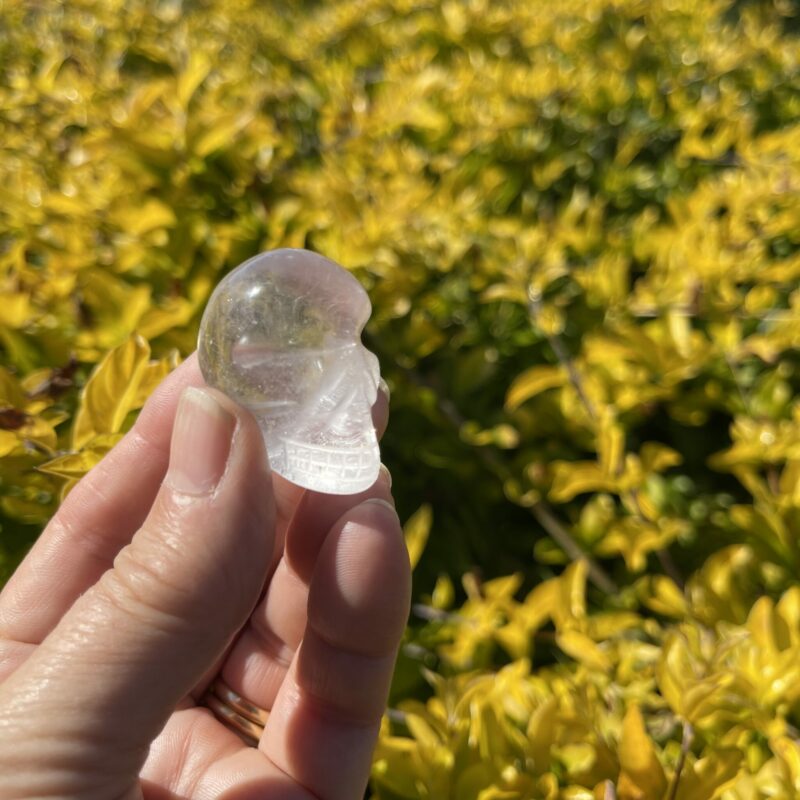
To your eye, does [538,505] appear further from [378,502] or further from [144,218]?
[144,218]

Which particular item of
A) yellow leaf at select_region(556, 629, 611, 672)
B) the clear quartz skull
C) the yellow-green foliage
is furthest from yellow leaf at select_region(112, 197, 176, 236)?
yellow leaf at select_region(556, 629, 611, 672)

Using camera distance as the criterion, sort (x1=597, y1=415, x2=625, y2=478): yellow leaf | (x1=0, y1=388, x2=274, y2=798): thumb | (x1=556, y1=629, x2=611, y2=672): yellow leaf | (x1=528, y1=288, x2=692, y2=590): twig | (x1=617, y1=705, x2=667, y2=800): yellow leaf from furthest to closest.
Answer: (x1=528, y1=288, x2=692, y2=590): twig < (x1=597, y1=415, x2=625, y2=478): yellow leaf < (x1=556, y1=629, x2=611, y2=672): yellow leaf < (x1=617, y1=705, x2=667, y2=800): yellow leaf < (x1=0, y1=388, x2=274, y2=798): thumb

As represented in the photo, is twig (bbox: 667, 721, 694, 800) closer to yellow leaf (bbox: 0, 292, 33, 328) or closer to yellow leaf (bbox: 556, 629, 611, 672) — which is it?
yellow leaf (bbox: 556, 629, 611, 672)

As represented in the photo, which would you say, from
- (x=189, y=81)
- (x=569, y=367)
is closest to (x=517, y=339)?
(x=569, y=367)

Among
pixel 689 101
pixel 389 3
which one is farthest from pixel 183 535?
pixel 389 3

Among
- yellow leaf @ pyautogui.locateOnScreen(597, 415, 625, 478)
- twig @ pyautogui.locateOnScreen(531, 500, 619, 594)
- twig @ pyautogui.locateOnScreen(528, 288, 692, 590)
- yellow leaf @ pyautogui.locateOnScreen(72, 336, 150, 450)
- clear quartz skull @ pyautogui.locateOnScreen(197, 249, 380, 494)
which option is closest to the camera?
clear quartz skull @ pyautogui.locateOnScreen(197, 249, 380, 494)

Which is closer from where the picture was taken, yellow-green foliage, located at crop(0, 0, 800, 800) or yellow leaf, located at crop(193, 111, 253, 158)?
yellow-green foliage, located at crop(0, 0, 800, 800)

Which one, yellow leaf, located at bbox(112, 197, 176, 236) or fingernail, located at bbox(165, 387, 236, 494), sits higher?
yellow leaf, located at bbox(112, 197, 176, 236)

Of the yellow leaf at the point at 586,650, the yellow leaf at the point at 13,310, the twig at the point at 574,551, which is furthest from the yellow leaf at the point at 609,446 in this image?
the yellow leaf at the point at 13,310
